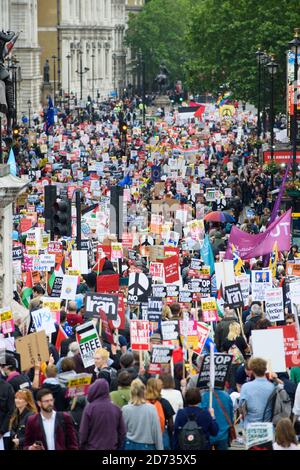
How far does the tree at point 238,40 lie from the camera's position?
77.2 m

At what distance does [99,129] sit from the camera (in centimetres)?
8644

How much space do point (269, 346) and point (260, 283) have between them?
6.40 metres

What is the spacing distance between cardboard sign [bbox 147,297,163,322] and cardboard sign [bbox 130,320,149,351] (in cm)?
214

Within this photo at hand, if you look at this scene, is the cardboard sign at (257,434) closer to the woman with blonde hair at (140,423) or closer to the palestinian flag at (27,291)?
the woman with blonde hair at (140,423)

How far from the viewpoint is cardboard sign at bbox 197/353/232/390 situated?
1934 centimetres

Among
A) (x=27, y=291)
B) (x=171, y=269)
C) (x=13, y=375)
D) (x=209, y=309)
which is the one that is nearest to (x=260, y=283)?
(x=209, y=309)

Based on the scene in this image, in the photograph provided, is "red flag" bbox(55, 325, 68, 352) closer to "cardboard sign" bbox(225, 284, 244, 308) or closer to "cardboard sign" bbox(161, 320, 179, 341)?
"cardboard sign" bbox(161, 320, 179, 341)

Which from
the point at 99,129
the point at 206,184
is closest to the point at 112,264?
the point at 206,184

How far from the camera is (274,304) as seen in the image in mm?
24141

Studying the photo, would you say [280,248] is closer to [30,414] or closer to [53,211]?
[53,211]

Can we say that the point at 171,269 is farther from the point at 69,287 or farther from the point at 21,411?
the point at 21,411

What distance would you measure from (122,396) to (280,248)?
13113mm

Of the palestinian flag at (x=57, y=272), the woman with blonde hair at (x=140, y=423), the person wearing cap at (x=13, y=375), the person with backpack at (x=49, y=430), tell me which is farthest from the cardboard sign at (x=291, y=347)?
the palestinian flag at (x=57, y=272)
